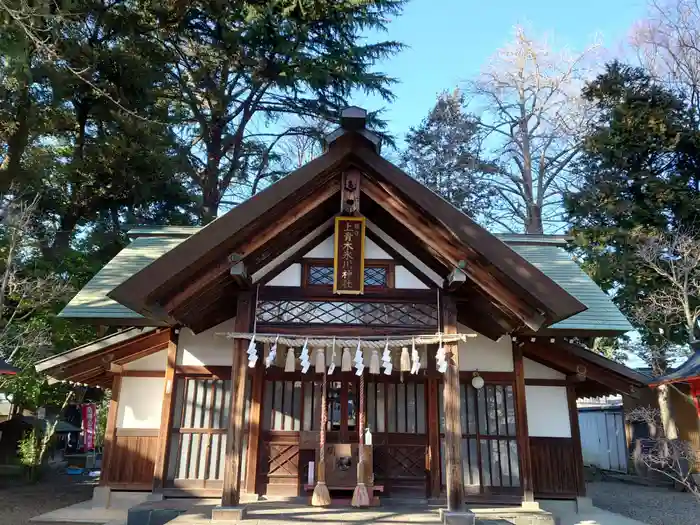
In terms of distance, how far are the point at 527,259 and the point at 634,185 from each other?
1264cm

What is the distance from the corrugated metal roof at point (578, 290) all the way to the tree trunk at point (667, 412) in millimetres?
8973

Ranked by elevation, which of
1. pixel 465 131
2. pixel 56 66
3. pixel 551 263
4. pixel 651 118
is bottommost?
pixel 551 263

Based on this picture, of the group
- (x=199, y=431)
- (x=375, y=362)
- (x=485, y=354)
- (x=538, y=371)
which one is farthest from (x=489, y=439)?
(x=199, y=431)

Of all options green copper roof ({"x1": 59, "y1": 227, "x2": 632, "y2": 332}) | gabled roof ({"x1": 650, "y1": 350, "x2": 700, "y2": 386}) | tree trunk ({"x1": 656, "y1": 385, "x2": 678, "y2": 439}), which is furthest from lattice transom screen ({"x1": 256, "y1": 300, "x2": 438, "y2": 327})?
tree trunk ({"x1": 656, "y1": 385, "x2": 678, "y2": 439})

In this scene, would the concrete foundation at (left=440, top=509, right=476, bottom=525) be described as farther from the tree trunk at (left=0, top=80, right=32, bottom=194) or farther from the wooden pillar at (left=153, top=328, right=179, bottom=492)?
the tree trunk at (left=0, top=80, right=32, bottom=194)

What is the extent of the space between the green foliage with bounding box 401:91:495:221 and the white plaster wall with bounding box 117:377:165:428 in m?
18.0

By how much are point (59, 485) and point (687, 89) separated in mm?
27959

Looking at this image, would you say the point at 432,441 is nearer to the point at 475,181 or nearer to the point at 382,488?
the point at 382,488

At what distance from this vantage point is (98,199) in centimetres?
1739

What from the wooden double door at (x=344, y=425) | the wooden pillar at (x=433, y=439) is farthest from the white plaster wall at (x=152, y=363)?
the wooden pillar at (x=433, y=439)

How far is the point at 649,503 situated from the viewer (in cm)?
1239

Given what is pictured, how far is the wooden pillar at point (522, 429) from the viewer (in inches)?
323

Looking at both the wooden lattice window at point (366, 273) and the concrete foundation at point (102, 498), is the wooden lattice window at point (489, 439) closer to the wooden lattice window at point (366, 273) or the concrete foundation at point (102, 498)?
the wooden lattice window at point (366, 273)

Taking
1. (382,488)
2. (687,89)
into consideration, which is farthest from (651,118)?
(382,488)
